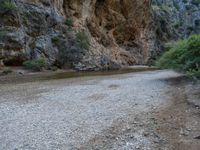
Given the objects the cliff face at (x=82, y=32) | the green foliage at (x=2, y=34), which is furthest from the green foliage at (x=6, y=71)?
the green foliage at (x=2, y=34)

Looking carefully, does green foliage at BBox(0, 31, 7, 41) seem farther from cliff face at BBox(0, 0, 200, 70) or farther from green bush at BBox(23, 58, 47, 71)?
green bush at BBox(23, 58, 47, 71)

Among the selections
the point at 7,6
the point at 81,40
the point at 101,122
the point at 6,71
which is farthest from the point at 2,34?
the point at 101,122

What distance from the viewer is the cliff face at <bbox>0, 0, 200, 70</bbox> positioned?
39794 mm

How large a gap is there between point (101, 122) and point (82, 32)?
4006 centimetres

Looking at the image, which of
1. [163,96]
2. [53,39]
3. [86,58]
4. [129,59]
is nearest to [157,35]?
[129,59]

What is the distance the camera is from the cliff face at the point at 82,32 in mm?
39794

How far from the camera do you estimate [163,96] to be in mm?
16891

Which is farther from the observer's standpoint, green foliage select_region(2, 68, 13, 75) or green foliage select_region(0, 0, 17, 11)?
green foliage select_region(0, 0, 17, 11)

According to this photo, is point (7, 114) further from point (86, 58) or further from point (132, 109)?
point (86, 58)

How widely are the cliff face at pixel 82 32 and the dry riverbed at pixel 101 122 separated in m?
23.9

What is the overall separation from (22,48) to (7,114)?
27910mm

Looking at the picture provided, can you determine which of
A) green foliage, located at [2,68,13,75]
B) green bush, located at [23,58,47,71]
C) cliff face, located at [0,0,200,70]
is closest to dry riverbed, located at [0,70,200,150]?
green foliage, located at [2,68,13,75]

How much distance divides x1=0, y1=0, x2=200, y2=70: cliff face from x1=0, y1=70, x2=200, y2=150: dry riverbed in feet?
78.4

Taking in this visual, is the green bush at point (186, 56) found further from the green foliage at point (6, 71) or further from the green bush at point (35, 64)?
the green bush at point (35, 64)
